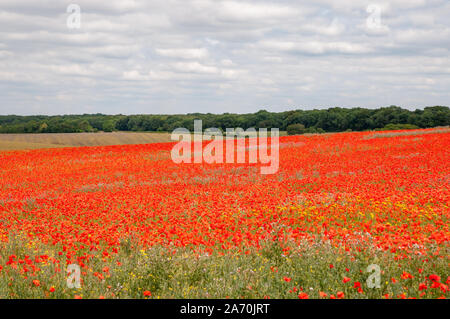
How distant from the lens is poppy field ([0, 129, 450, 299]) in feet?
20.0

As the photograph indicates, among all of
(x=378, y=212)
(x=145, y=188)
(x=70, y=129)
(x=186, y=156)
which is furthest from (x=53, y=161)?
(x=70, y=129)

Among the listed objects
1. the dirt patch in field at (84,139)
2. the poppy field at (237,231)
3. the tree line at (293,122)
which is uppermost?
the tree line at (293,122)

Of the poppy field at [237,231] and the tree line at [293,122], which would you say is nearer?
the poppy field at [237,231]

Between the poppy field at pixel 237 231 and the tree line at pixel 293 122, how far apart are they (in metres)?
60.2

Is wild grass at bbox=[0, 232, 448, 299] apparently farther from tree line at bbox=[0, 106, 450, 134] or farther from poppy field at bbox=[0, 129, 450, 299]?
tree line at bbox=[0, 106, 450, 134]

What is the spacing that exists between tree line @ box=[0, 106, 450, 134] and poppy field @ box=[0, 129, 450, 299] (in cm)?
6024

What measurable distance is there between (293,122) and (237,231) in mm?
90099

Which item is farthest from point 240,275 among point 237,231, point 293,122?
point 293,122

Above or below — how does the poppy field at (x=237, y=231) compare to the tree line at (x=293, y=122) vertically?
below

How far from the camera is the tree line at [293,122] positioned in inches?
3200

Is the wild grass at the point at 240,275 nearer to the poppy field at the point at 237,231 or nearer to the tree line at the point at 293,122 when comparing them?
the poppy field at the point at 237,231

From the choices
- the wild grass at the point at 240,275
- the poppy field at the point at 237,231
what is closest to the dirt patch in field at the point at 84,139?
the poppy field at the point at 237,231

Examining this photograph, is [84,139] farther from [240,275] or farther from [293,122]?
[240,275]
